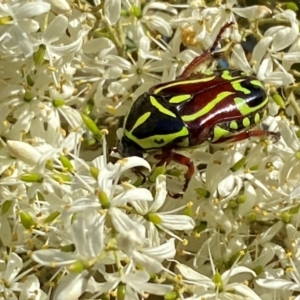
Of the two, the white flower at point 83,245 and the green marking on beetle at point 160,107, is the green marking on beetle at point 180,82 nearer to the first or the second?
the green marking on beetle at point 160,107

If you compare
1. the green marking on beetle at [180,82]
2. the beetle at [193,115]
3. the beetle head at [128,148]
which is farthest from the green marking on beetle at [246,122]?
the beetle head at [128,148]

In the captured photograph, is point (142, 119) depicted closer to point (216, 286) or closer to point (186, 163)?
point (186, 163)

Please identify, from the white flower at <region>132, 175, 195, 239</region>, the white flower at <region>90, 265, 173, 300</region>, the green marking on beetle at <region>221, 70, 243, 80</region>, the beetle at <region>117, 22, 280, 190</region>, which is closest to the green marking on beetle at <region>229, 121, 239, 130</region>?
the beetle at <region>117, 22, 280, 190</region>

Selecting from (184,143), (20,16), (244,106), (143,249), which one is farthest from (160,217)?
(20,16)

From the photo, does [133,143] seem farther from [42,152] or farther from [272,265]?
[272,265]

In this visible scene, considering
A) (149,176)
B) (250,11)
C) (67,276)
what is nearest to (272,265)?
(149,176)
